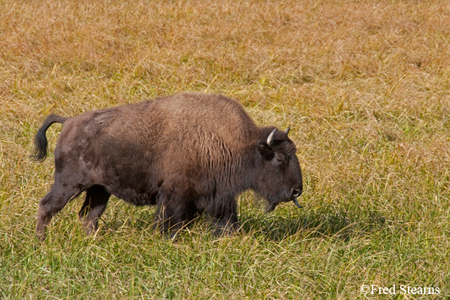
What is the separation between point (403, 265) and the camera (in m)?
4.43

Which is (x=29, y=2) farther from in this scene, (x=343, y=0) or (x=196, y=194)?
(x=196, y=194)

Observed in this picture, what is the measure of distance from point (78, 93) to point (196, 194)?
14.0ft

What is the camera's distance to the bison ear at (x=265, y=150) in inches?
205

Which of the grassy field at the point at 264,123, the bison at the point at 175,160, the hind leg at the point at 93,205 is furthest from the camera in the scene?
the hind leg at the point at 93,205

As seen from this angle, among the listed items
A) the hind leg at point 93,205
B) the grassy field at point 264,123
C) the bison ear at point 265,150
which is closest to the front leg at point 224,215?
the grassy field at point 264,123

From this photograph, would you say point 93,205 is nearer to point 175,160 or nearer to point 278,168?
point 175,160

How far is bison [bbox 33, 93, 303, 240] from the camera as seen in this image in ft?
16.4

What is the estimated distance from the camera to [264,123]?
7938 mm

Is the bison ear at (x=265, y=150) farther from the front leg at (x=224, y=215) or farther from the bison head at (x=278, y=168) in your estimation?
the front leg at (x=224, y=215)

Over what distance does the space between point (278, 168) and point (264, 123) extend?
8.93 feet

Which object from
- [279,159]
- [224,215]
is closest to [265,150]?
[279,159]

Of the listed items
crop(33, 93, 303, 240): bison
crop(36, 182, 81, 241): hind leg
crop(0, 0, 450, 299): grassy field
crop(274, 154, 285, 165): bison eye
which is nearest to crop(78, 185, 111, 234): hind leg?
crop(33, 93, 303, 240): bison

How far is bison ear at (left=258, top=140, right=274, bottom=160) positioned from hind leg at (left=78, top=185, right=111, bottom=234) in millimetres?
1508

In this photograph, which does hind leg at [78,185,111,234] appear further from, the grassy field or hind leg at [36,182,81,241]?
hind leg at [36,182,81,241]
